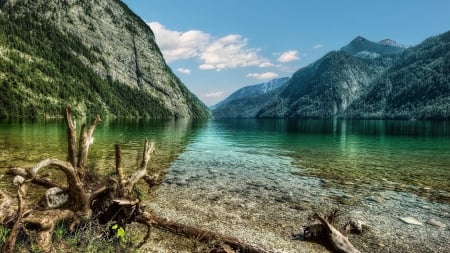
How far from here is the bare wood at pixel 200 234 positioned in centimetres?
1109

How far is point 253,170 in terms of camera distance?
2977 centimetres

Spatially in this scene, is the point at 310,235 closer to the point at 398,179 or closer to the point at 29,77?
the point at 398,179

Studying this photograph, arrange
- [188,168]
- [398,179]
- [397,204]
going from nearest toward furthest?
[397,204] < [398,179] < [188,168]

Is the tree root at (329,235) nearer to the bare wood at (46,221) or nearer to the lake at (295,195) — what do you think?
the lake at (295,195)

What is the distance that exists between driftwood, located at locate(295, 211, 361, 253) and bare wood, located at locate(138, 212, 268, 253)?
275cm

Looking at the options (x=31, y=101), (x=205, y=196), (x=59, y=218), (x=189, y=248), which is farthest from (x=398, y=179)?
(x=31, y=101)

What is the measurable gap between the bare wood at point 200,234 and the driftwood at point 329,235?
2.75m

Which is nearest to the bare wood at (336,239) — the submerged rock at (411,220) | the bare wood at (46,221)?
the submerged rock at (411,220)

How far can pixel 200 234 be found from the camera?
39.6ft

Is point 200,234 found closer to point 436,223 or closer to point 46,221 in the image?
point 46,221

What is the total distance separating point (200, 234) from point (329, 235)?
467 cm

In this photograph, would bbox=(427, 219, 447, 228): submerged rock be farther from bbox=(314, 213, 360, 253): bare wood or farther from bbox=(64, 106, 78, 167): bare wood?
bbox=(64, 106, 78, 167): bare wood

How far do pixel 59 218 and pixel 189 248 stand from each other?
4297 mm

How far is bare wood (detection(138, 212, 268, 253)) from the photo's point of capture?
11.1 metres
